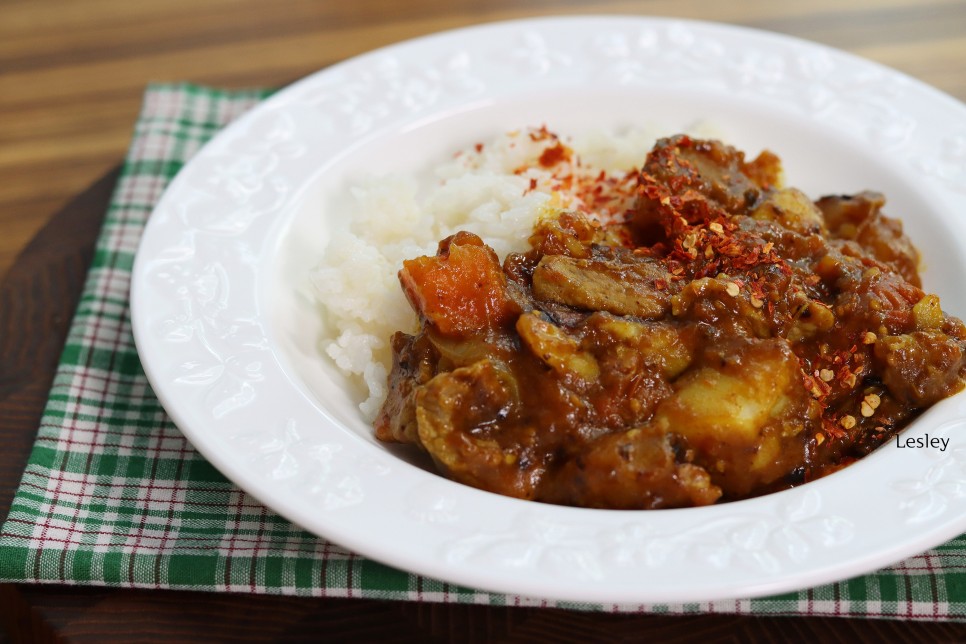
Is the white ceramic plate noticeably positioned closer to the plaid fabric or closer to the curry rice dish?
the curry rice dish

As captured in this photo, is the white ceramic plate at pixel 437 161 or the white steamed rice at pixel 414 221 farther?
the white steamed rice at pixel 414 221

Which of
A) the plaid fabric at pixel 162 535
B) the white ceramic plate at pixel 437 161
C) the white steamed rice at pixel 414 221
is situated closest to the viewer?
the white ceramic plate at pixel 437 161

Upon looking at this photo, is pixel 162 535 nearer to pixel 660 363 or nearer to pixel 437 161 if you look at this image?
pixel 660 363

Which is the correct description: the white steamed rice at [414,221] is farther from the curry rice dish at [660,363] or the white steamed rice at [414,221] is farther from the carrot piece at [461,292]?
the carrot piece at [461,292]

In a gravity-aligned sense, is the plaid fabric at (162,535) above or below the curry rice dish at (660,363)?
below

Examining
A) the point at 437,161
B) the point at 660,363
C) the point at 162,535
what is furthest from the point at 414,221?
the point at 162,535

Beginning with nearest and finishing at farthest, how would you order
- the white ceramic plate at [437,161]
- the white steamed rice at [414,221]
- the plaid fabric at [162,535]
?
the white ceramic plate at [437,161], the plaid fabric at [162,535], the white steamed rice at [414,221]

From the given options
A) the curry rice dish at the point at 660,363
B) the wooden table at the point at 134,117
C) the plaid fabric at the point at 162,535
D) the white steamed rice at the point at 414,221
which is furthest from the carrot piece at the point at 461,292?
the wooden table at the point at 134,117
